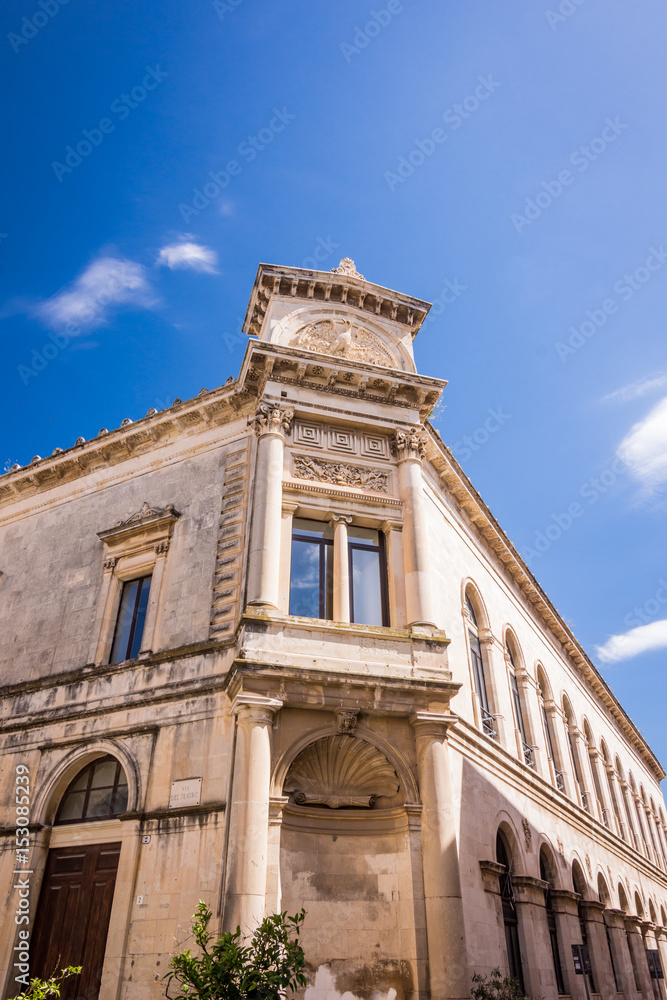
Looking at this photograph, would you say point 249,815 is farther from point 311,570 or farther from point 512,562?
point 512,562

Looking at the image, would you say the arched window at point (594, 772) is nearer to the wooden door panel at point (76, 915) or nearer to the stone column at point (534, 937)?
the stone column at point (534, 937)

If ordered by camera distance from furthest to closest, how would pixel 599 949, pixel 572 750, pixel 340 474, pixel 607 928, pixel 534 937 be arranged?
pixel 572 750 → pixel 607 928 → pixel 599 949 → pixel 534 937 → pixel 340 474

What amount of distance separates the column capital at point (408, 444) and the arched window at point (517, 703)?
28.2ft

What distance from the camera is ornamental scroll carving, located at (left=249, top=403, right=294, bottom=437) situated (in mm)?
15656

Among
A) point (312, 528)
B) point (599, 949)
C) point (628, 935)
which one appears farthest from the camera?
point (628, 935)

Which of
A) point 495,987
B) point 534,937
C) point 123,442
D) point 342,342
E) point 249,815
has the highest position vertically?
point 342,342

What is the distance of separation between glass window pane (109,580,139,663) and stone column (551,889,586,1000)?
1244 cm

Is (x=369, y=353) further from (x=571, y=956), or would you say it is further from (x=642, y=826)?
(x=642, y=826)

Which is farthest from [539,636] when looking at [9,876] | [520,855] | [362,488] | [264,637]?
[9,876]

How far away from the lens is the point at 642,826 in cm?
3700

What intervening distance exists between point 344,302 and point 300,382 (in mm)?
3077

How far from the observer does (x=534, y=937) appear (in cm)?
1612

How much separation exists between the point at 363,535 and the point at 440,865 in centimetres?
667

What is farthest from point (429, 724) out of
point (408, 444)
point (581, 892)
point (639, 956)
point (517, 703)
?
point (639, 956)
